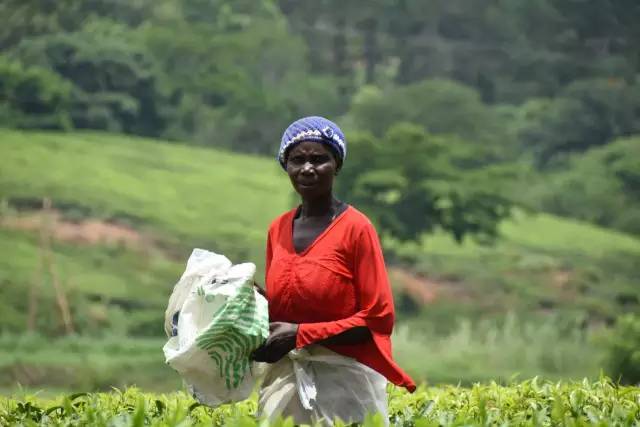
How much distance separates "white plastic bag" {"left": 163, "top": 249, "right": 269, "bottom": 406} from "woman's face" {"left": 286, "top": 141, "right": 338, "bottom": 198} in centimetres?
28

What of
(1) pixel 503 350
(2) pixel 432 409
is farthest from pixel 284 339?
(1) pixel 503 350

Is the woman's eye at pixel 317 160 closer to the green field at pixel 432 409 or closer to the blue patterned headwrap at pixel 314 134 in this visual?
the blue patterned headwrap at pixel 314 134

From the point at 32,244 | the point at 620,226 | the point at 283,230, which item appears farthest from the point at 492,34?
the point at 283,230

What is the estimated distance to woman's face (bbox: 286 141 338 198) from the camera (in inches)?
132

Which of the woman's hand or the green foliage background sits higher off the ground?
the woman's hand

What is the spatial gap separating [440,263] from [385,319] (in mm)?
10466

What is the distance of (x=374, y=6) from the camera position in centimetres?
1484

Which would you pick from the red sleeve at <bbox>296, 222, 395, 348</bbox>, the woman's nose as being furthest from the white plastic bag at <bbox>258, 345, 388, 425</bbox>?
the woman's nose

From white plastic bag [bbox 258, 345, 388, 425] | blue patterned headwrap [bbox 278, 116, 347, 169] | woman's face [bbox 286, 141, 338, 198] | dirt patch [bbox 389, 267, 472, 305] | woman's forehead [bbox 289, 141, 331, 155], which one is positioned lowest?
dirt patch [bbox 389, 267, 472, 305]

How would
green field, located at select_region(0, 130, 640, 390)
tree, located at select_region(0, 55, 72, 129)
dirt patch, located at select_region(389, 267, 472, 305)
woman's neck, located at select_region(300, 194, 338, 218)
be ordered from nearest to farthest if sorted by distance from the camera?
woman's neck, located at select_region(300, 194, 338, 218)
green field, located at select_region(0, 130, 640, 390)
tree, located at select_region(0, 55, 72, 129)
dirt patch, located at select_region(389, 267, 472, 305)

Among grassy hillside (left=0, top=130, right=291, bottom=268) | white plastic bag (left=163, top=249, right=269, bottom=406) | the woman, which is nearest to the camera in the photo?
white plastic bag (left=163, top=249, right=269, bottom=406)

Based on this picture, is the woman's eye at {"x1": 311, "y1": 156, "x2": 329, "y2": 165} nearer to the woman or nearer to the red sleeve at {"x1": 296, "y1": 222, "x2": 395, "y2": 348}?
the woman

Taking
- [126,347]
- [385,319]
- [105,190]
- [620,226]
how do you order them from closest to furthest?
[385,319]
[126,347]
[105,190]
[620,226]

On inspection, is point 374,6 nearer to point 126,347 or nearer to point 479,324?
point 479,324
